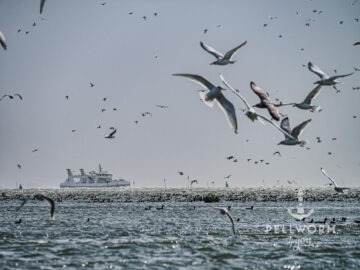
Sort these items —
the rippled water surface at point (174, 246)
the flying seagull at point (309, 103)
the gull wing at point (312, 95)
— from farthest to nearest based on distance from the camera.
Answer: the rippled water surface at point (174, 246)
the gull wing at point (312, 95)
the flying seagull at point (309, 103)

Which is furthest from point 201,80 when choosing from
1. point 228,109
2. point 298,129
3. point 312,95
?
point 312,95

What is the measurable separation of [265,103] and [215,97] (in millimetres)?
1457

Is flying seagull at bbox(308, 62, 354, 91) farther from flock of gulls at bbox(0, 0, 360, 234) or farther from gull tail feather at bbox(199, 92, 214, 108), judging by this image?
gull tail feather at bbox(199, 92, 214, 108)

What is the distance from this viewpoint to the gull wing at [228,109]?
13.2 m

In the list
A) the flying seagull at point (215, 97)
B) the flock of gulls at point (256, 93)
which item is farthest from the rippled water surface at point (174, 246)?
the flying seagull at point (215, 97)

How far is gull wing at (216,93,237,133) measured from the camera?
13209 millimetres

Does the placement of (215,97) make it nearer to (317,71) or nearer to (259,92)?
(259,92)

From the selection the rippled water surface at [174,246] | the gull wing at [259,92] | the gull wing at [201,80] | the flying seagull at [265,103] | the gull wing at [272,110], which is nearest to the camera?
the gull wing at [272,110]

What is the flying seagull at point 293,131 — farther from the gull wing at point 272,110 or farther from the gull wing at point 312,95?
the gull wing at point 272,110

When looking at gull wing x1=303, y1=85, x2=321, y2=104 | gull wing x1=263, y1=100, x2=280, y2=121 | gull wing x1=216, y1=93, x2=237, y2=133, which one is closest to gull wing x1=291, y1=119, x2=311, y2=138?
gull wing x1=303, y1=85, x2=321, y2=104

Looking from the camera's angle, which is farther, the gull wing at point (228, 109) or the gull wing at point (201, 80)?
the gull wing at point (201, 80)

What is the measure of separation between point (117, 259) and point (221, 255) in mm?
4561

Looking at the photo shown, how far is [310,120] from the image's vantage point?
1677 centimetres

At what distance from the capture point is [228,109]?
13.7m
